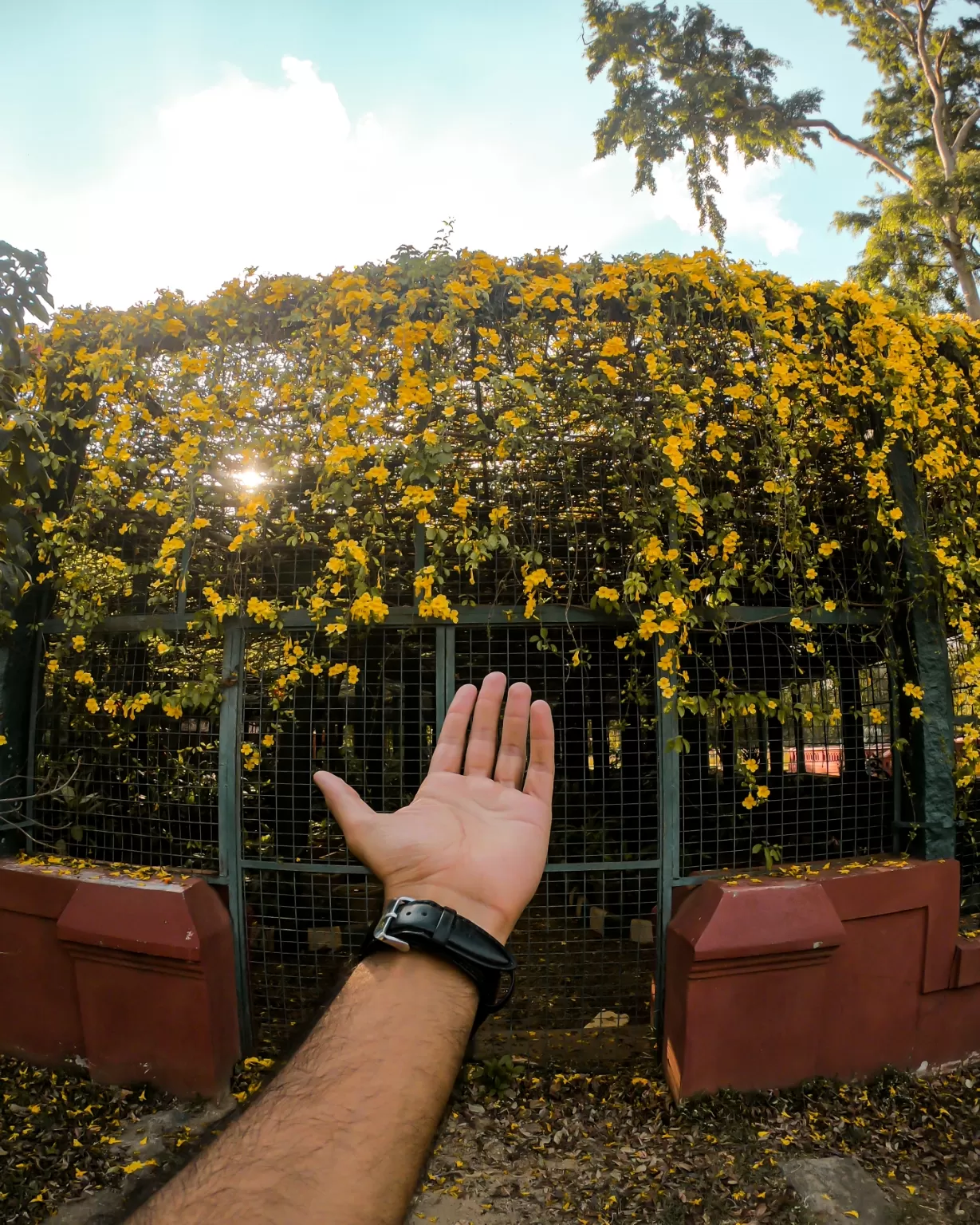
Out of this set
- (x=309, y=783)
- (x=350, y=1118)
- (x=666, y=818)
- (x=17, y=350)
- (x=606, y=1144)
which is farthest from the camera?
(x=309, y=783)

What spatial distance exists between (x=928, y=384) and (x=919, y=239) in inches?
499

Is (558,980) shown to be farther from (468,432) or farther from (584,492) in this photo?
(468,432)

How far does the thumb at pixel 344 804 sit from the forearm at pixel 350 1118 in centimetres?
35

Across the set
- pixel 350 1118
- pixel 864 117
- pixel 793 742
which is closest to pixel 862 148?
pixel 864 117

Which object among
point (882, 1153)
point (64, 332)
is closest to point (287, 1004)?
point (882, 1153)

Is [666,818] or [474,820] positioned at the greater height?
[474,820]

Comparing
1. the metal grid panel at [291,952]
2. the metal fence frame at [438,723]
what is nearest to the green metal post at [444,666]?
the metal fence frame at [438,723]

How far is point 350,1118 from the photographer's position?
1201 mm

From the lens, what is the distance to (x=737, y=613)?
380 centimetres

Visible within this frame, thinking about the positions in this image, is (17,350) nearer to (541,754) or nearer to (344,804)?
(344,804)

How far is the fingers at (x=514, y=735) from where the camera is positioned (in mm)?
1937

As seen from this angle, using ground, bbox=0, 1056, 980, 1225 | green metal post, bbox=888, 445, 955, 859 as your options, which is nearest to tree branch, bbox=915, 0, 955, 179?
green metal post, bbox=888, 445, 955, 859

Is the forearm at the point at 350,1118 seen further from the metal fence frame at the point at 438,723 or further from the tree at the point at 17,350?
the metal fence frame at the point at 438,723

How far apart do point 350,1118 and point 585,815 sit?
304cm
